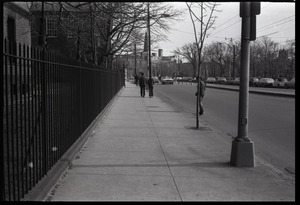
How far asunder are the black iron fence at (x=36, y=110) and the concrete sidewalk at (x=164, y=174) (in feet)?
1.44

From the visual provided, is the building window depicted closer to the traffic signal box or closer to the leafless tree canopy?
the leafless tree canopy

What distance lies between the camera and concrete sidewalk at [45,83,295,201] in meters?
4.99

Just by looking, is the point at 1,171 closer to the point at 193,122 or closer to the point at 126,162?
the point at 126,162

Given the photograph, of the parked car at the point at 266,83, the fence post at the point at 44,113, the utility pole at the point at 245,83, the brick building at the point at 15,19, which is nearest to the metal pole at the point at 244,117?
the utility pole at the point at 245,83

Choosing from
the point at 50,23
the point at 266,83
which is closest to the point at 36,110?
the point at 50,23

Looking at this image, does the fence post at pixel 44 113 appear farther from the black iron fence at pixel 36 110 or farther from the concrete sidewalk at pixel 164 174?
the concrete sidewalk at pixel 164 174

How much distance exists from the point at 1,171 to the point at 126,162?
3377 millimetres

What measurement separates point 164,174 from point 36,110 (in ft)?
7.38

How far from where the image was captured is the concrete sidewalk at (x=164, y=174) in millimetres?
4992

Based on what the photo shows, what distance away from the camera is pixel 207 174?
20.0 feet

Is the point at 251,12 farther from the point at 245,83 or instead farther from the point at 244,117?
the point at 244,117

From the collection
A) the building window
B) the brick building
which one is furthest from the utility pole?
the brick building

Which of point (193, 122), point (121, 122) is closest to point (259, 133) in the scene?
point (193, 122)

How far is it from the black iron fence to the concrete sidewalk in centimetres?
44
